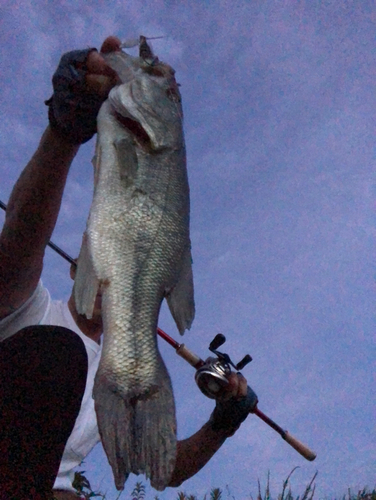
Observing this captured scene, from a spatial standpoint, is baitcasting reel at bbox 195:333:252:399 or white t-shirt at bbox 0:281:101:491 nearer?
white t-shirt at bbox 0:281:101:491

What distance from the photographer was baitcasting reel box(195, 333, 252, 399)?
356 centimetres

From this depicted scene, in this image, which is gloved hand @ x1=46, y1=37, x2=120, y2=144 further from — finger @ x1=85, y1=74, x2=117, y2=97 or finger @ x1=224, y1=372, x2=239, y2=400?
finger @ x1=224, y1=372, x2=239, y2=400

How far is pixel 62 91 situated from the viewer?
7.79 ft

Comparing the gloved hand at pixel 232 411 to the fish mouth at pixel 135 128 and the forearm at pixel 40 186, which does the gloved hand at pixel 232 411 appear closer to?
the forearm at pixel 40 186

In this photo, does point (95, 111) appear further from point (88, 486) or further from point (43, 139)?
point (88, 486)

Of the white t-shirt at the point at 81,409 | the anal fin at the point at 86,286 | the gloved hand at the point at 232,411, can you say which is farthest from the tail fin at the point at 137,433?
the gloved hand at the point at 232,411

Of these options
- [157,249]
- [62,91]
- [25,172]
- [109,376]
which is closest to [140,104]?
[62,91]

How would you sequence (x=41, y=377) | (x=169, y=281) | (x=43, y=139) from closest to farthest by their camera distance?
1. (x=169, y=281)
2. (x=41, y=377)
3. (x=43, y=139)

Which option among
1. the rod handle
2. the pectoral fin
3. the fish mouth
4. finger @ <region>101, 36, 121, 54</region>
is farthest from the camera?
the rod handle

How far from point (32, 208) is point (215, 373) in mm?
1765

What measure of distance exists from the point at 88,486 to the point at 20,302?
3.92 meters

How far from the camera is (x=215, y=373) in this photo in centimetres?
355

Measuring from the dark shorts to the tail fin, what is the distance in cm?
75

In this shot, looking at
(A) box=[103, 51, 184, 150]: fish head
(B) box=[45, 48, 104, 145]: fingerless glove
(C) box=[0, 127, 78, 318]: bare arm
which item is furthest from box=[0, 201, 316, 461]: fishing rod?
(A) box=[103, 51, 184, 150]: fish head
